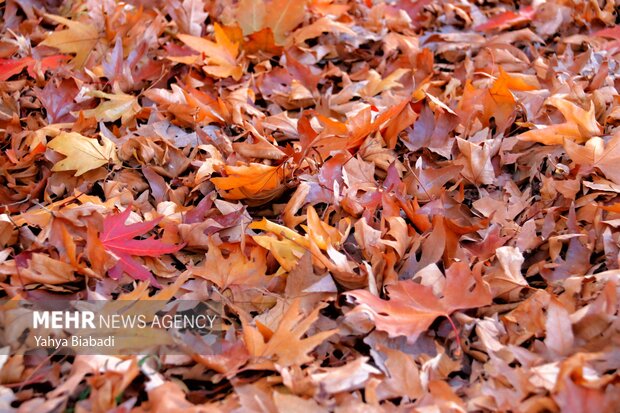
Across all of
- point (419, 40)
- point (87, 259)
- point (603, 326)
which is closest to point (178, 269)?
point (87, 259)

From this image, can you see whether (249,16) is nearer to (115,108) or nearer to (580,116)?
(115,108)

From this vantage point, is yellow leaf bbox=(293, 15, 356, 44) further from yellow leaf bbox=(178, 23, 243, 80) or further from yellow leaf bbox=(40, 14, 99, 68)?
yellow leaf bbox=(40, 14, 99, 68)

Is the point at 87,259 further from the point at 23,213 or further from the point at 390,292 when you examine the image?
the point at 390,292

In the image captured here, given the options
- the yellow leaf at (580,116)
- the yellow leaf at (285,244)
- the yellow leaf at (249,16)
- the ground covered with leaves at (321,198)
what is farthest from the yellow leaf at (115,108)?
the yellow leaf at (580,116)

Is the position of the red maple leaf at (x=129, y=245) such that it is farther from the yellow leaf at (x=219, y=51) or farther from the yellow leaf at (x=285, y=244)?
the yellow leaf at (x=219, y=51)

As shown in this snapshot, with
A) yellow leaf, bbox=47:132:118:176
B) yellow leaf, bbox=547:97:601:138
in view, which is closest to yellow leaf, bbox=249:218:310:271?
yellow leaf, bbox=47:132:118:176

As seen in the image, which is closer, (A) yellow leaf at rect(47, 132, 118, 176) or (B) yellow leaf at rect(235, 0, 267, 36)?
(A) yellow leaf at rect(47, 132, 118, 176)
